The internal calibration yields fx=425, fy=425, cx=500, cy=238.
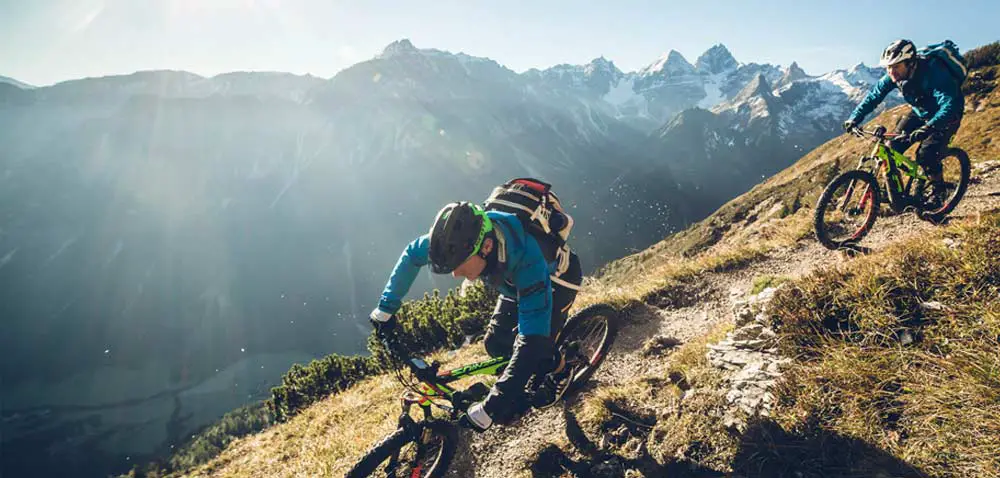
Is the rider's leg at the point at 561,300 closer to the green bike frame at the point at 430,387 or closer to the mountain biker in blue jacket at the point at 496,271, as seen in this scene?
the mountain biker in blue jacket at the point at 496,271

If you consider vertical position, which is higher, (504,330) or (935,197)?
(935,197)

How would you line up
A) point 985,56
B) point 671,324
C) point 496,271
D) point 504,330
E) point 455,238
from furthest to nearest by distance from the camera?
point 985,56, point 671,324, point 504,330, point 496,271, point 455,238

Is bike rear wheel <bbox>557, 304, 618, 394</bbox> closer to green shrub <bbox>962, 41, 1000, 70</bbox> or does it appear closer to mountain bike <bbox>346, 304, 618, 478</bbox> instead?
mountain bike <bbox>346, 304, 618, 478</bbox>

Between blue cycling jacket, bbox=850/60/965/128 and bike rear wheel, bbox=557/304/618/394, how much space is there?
6.74 metres

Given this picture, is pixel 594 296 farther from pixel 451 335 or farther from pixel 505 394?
pixel 505 394

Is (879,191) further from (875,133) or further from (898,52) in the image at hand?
(898,52)

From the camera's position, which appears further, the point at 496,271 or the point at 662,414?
the point at 662,414

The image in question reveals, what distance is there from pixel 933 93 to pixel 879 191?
73.2 inches

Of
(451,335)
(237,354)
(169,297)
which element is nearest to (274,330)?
(237,354)

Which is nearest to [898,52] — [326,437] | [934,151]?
[934,151]

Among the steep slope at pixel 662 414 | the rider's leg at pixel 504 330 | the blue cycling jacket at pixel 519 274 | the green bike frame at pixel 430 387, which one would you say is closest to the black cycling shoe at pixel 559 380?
the steep slope at pixel 662 414

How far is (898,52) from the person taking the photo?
7777mm

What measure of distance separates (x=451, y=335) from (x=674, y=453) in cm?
989

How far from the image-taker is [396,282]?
5.22 m
